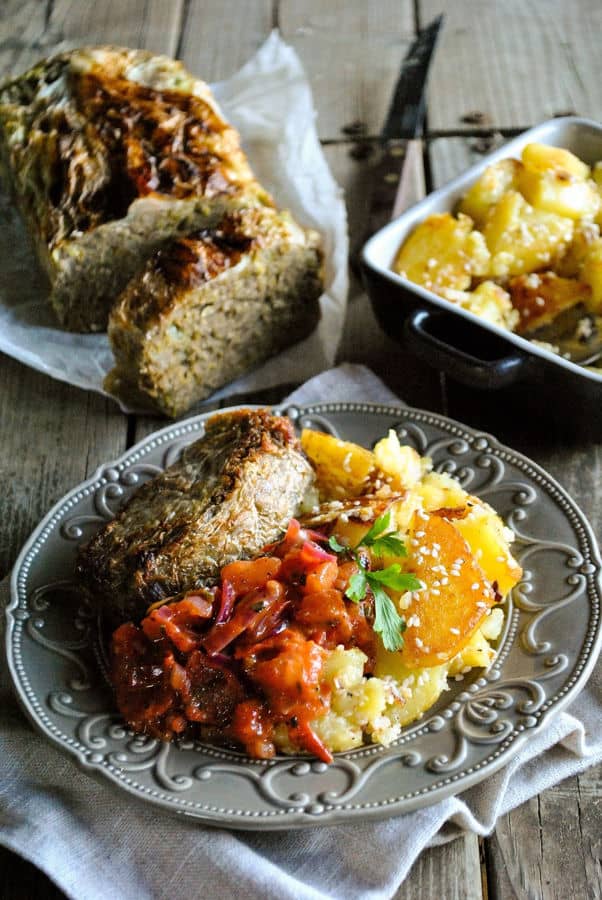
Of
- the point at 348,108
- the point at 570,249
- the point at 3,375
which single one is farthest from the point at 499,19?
the point at 3,375

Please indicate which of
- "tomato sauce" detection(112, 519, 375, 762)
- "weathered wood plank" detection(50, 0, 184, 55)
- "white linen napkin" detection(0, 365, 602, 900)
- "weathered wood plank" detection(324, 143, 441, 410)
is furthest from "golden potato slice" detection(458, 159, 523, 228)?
"weathered wood plank" detection(50, 0, 184, 55)

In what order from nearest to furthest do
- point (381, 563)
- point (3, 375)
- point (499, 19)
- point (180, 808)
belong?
point (180, 808), point (381, 563), point (3, 375), point (499, 19)

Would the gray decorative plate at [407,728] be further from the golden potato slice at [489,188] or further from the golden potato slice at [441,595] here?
the golden potato slice at [489,188]

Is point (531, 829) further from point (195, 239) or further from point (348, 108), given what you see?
point (348, 108)

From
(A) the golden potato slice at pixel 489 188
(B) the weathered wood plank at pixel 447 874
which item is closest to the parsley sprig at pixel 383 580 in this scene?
(B) the weathered wood plank at pixel 447 874

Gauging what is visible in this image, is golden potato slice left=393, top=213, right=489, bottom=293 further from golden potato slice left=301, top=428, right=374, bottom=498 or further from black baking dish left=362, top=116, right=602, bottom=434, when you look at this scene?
golden potato slice left=301, top=428, right=374, bottom=498

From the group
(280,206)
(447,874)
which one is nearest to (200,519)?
(447,874)
